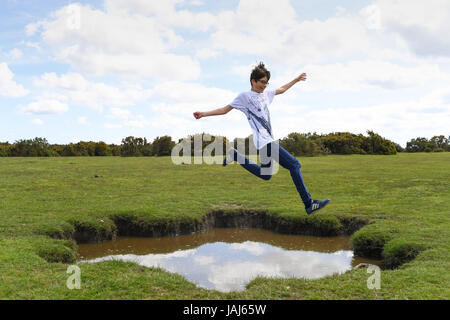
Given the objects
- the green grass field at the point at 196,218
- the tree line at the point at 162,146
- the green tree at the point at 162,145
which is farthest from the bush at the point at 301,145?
the green grass field at the point at 196,218

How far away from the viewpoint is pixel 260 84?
6570 millimetres

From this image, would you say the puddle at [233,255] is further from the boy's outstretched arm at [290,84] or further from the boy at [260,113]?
the boy's outstretched arm at [290,84]

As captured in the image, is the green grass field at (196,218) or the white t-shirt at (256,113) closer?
the white t-shirt at (256,113)

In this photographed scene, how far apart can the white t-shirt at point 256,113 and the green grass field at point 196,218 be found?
9.15 feet

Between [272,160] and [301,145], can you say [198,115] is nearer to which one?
[272,160]

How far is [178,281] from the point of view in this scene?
768cm

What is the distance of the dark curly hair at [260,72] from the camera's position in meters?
6.53

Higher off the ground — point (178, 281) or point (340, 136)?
point (340, 136)

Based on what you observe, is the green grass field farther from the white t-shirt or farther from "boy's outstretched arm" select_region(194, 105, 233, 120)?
"boy's outstretched arm" select_region(194, 105, 233, 120)

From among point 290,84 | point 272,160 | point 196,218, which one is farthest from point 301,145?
point 272,160
